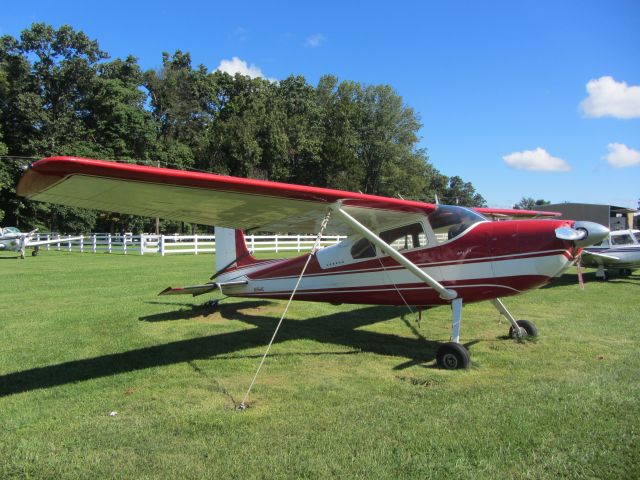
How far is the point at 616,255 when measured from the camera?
16.5 m

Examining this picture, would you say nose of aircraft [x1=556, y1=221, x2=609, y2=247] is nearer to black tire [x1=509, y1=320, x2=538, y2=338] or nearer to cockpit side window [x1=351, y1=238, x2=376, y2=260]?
black tire [x1=509, y1=320, x2=538, y2=338]

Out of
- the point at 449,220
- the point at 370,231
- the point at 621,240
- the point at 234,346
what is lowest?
the point at 234,346

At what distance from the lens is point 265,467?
336 centimetres

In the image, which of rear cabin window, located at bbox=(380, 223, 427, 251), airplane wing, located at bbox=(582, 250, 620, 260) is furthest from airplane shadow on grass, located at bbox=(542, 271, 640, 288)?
rear cabin window, located at bbox=(380, 223, 427, 251)

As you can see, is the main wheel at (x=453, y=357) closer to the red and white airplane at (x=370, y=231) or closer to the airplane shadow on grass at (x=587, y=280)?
the red and white airplane at (x=370, y=231)

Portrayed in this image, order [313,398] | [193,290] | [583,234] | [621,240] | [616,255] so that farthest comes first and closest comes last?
[621,240]
[616,255]
[193,290]
[583,234]
[313,398]

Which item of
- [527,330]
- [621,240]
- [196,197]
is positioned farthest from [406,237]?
[621,240]

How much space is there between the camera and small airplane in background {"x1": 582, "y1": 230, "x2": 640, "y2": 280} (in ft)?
53.3

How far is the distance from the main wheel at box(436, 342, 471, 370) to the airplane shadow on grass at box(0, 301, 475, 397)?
0.37 metres

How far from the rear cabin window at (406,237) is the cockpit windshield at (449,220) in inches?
8.6

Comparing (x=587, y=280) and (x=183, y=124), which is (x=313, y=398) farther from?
(x=183, y=124)

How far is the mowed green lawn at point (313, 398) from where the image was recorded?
3.44 meters

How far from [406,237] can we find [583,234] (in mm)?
2444

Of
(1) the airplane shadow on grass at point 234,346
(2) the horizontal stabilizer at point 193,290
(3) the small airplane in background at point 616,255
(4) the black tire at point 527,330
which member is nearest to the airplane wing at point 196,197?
(2) the horizontal stabilizer at point 193,290
